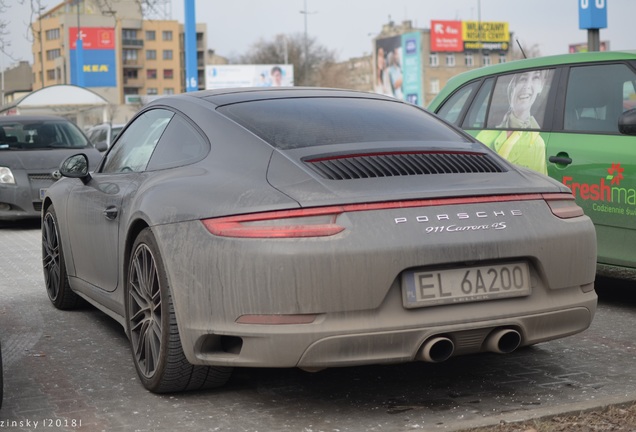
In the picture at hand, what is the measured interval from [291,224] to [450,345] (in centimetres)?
79

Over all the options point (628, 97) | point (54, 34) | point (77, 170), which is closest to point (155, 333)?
point (77, 170)

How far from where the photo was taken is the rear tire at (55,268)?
6.79 meters

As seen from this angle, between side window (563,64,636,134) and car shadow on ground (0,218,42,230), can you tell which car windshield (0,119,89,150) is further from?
side window (563,64,636,134)

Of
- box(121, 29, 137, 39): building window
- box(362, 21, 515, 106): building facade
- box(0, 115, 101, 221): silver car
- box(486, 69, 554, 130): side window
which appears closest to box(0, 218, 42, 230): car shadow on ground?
box(0, 115, 101, 221): silver car

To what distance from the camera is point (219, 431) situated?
13.7 ft

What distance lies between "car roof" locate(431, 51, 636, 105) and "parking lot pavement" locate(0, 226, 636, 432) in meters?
1.88

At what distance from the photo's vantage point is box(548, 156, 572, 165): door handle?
22.5 ft

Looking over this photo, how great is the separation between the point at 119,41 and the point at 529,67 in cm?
15950

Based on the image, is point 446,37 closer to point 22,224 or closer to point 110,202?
point 22,224

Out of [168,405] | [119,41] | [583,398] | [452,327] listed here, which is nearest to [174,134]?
[168,405]

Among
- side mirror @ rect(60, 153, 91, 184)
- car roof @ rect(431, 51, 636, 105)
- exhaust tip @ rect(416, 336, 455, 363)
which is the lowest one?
exhaust tip @ rect(416, 336, 455, 363)

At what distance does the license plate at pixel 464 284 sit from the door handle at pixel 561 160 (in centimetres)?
268

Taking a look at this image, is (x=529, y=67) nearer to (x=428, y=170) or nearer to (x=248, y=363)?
(x=428, y=170)

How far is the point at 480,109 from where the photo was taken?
7883mm
